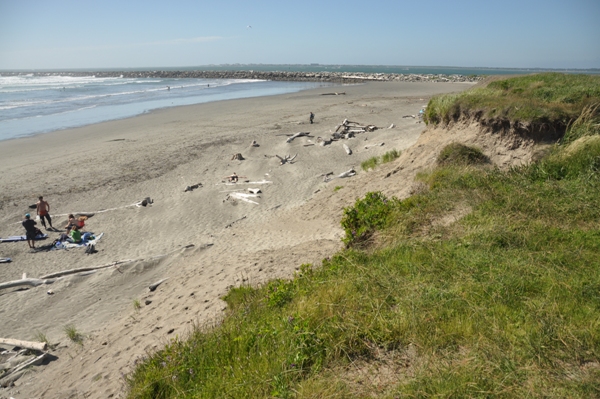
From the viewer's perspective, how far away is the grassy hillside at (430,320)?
12.0ft

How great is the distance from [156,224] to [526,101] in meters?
11.7

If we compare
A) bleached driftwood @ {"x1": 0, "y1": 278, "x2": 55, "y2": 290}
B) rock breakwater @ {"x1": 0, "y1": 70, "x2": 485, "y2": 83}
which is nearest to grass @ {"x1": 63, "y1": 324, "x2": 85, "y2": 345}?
bleached driftwood @ {"x1": 0, "y1": 278, "x2": 55, "y2": 290}

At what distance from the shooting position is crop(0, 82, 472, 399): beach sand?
711cm

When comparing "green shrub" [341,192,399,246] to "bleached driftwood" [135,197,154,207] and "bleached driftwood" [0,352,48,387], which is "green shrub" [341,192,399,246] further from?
"bleached driftwood" [135,197,154,207]

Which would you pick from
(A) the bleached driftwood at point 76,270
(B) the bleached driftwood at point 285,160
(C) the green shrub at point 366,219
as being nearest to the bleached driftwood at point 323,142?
(B) the bleached driftwood at point 285,160

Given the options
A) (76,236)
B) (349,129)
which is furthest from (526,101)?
(349,129)

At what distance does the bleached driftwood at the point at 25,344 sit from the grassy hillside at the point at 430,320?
3.37 meters

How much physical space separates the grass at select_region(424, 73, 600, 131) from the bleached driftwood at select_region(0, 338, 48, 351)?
1132 centimetres

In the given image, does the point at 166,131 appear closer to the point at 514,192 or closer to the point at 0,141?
the point at 0,141

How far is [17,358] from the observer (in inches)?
287

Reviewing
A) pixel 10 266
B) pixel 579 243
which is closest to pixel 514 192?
pixel 579 243

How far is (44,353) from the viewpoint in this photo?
288 inches

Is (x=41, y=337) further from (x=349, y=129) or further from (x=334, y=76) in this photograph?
(x=334, y=76)

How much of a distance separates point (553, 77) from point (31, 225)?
1678 cm
